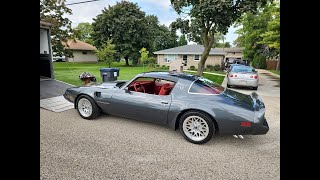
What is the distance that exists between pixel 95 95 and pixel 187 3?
11185 mm

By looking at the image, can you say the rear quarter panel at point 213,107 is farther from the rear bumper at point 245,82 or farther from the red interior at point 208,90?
the rear bumper at point 245,82

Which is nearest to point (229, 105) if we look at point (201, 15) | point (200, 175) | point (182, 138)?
point (182, 138)

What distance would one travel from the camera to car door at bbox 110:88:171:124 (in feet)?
13.9

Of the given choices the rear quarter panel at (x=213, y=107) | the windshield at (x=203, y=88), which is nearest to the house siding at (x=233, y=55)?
the windshield at (x=203, y=88)

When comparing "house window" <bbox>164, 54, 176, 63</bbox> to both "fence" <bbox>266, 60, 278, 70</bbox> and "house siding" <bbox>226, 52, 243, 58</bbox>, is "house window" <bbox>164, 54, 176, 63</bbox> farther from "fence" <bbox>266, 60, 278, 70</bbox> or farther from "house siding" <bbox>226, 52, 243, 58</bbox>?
"house siding" <bbox>226, 52, 243, 58</bbox>

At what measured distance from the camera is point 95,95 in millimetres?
4898

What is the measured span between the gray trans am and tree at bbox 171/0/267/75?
9251 mm

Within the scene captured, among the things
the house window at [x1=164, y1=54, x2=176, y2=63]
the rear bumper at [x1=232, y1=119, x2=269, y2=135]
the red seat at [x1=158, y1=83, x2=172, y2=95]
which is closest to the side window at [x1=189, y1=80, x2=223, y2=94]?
the red seat at [x1=158, y1=83, x2=172, y2=95]

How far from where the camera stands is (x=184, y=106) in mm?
4020

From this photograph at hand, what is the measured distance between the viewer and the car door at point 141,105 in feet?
13.9

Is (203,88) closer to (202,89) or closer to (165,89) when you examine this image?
(202,89)

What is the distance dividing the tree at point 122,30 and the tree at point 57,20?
32.4 feet

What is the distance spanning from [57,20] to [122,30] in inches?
447
